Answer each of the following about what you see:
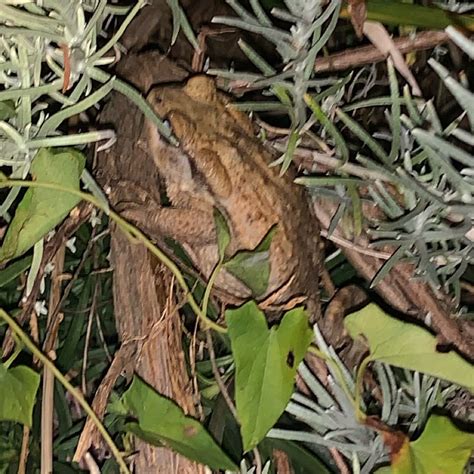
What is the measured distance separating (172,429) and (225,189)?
7.1 inches

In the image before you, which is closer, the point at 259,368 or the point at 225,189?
the point at 259,368

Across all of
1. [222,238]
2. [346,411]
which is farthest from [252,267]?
[346,411]

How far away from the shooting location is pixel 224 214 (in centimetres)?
50

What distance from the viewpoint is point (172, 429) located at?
39 cm

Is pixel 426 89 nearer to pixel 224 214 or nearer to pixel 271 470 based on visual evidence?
pixel 224 214

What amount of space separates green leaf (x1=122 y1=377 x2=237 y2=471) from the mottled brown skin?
0.35ft

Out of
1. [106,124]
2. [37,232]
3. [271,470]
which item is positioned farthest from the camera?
[271,470]

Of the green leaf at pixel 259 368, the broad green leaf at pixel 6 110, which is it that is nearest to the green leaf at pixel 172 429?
the green leaf at pixel 259 368

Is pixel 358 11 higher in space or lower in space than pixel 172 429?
higher

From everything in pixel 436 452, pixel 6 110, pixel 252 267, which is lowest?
pixel 436 452

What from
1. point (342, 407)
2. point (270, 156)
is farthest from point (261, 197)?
point (342, 407)

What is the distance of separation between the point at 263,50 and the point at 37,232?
0.33m

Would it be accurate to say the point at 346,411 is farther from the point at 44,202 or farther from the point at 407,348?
the point at 44,202

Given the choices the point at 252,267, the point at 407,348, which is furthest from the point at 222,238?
the point at 407,348
